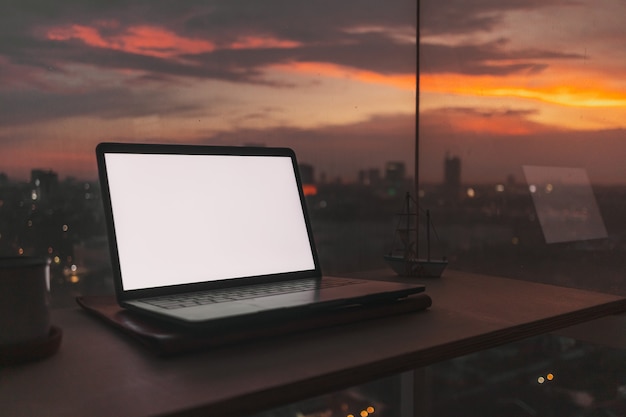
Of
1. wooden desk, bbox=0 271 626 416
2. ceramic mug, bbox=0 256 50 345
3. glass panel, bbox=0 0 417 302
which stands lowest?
wooden desk, bbox=0 271 626 416

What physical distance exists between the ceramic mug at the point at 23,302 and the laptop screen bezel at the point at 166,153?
0.63 feet

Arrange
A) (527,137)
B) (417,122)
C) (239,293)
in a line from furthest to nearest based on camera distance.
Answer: (417,122) → (527,137) → (239,293)

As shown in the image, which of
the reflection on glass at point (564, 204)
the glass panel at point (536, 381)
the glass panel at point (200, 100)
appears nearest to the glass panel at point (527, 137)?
the reflection on glass at point (564, 204)

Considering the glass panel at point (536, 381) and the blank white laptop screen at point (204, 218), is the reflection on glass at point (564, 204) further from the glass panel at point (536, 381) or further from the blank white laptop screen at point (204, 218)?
the blank white laptop screen at point (204, 218)

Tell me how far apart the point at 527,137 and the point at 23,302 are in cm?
116

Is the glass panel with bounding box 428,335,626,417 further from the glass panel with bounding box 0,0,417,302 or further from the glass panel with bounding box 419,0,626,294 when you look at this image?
the glass panel with bounding box 0,0,417,302

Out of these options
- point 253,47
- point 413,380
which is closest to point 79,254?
point 253,47

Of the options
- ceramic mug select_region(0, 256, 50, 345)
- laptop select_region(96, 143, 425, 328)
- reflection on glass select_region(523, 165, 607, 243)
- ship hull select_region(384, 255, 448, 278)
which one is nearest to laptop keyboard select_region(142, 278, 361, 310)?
laptop select_region(96, 143, 425, 328)

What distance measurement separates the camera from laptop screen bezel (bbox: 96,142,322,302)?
83 centimetres

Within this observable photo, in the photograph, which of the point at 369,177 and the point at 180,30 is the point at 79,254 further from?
the point at 369,177

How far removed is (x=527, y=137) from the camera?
1.36m

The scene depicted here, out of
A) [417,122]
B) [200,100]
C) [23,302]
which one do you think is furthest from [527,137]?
[23,302]

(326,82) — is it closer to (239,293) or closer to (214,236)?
(214,236)

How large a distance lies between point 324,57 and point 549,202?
655 millimetres
